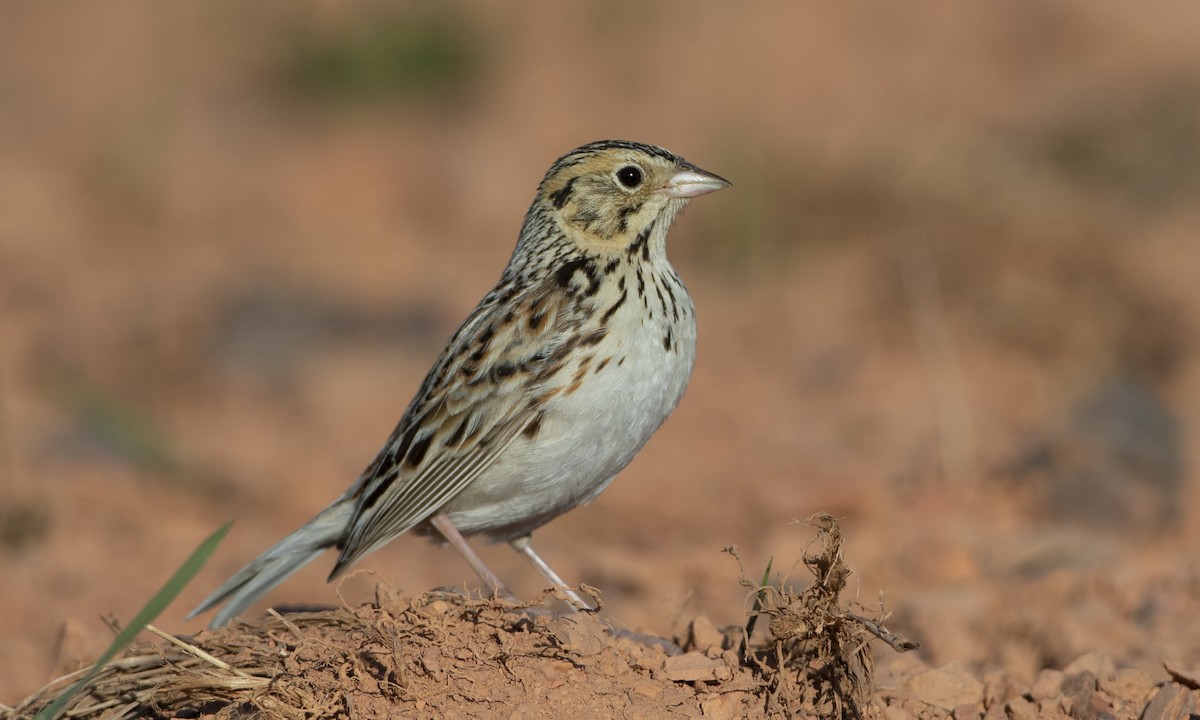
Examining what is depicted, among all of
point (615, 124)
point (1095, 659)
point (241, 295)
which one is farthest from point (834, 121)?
point (1095, 659)

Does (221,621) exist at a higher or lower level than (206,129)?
lower

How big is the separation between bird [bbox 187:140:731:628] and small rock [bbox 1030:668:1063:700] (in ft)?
4.60

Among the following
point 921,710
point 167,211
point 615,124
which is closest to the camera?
point 921,710

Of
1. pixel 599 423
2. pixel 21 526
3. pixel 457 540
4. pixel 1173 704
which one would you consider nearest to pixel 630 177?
pixel 599 423

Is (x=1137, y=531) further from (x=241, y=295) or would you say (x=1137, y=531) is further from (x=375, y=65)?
(x=375, y=65)

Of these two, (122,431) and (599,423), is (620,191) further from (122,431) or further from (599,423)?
(122,431)

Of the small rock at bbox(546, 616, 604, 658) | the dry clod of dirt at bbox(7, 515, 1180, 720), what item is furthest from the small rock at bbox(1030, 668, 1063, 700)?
the small rock at bbox(546, 616, 604, 658)

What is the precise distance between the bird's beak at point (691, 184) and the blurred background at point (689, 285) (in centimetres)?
147

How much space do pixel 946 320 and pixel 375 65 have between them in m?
7.64

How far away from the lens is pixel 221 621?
5.29 m

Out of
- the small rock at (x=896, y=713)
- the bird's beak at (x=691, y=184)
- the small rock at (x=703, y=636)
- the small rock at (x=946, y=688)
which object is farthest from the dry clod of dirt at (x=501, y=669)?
the bird's beak at (x=691, y=184)

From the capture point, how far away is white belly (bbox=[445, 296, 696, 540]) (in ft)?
15.8

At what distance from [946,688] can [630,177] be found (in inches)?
84.4

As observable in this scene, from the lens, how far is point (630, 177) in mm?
5500
